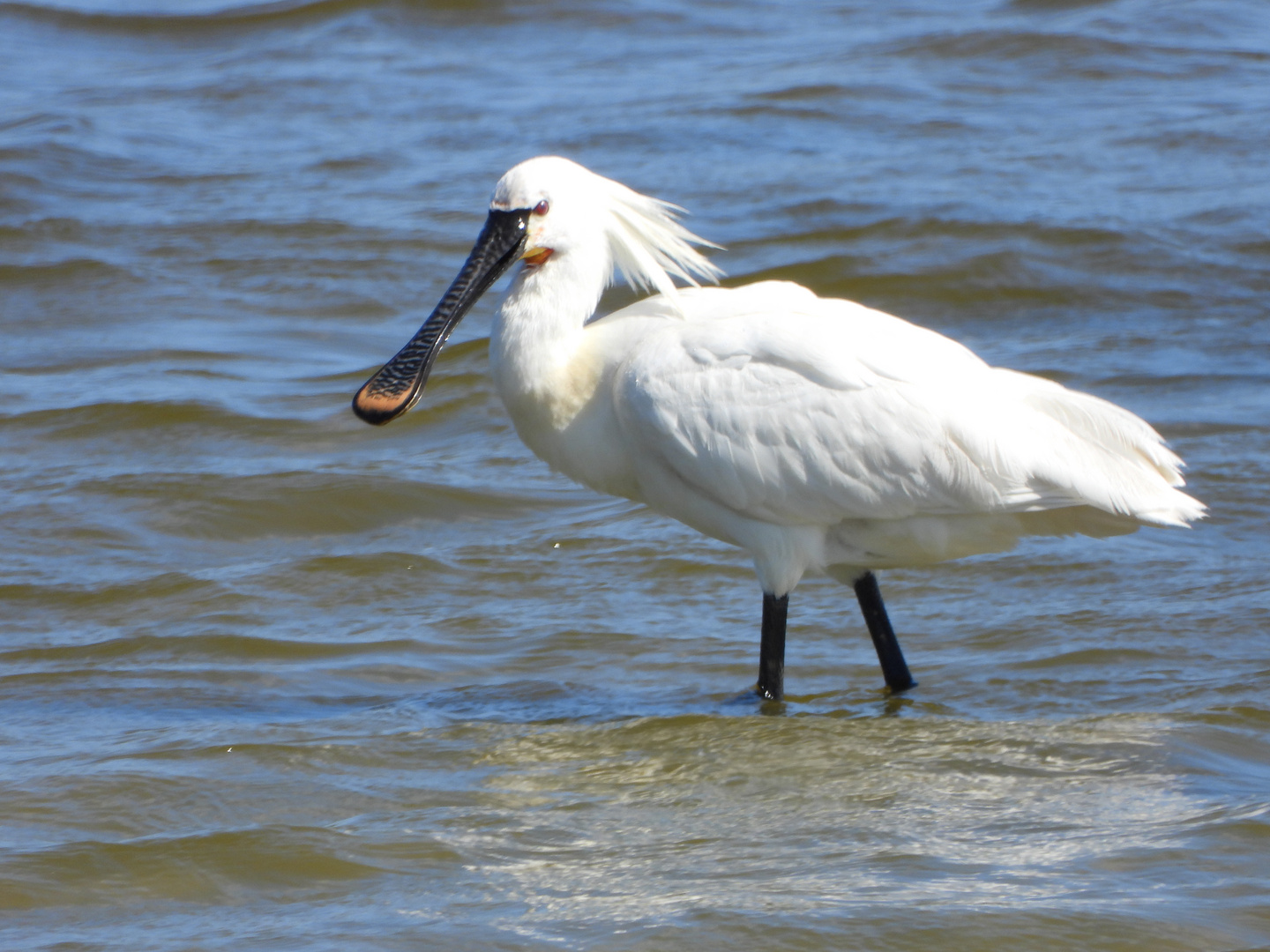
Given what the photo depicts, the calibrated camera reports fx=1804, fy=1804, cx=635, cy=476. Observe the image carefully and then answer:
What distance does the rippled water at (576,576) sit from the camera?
484 cm

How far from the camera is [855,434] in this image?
635 centimetres

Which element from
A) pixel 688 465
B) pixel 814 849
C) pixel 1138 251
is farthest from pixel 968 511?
pixel 1138 251

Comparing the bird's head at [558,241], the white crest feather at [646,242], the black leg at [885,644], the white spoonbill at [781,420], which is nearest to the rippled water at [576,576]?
the black leg at [885,644]

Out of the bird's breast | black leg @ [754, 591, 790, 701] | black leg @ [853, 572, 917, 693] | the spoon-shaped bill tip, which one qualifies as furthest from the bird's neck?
black leg @ [853, 572, 917, 693]

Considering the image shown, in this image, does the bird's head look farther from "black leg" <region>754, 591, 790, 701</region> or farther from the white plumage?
"black leg" <region>754, 591, 790, 701</region>

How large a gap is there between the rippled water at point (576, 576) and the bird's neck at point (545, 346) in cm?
109

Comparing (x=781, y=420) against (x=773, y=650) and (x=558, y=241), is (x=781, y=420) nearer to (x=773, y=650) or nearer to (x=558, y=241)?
(x=773, y=650)

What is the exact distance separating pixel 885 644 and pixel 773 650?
17.5 inches

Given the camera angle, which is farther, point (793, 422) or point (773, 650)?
point (773, 650)

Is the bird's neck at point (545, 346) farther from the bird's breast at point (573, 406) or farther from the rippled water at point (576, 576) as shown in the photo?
the rippled water at point (576, 576)

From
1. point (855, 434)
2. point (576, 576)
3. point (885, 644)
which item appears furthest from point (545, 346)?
point (576, 576)

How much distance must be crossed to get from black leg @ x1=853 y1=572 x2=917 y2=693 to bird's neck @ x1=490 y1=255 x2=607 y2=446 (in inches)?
52.2

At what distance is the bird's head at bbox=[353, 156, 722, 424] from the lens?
6.62 meters

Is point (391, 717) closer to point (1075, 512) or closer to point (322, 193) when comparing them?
point (1075, 512)
